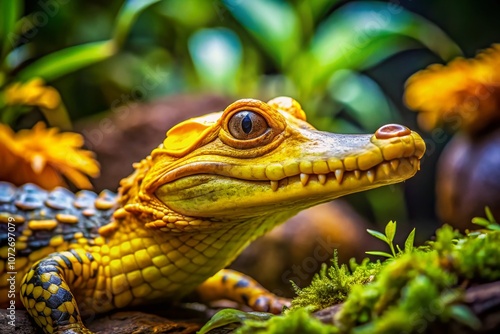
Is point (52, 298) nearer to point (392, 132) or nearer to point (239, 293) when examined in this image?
point (239, 293)

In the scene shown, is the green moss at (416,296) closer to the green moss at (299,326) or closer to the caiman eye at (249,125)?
the green moss at (299,326)

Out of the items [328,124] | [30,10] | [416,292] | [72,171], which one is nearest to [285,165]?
[416,292]

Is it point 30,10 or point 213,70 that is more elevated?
point 30,10

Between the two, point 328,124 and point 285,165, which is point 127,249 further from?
point 328,124

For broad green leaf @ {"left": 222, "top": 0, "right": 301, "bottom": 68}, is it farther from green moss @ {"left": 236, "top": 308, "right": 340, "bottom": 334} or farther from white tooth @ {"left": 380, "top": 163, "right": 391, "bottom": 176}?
green moss @ {"left": 236, "top": 308, "right": 340, "bottom": 334}

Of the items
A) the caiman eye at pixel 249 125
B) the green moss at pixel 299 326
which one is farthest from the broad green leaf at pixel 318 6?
the green moss at pixel 299 326

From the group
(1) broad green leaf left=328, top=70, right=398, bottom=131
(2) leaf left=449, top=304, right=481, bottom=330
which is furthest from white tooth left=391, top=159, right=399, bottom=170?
(1) broad green leaf left=328, top=70, right=398, bottom=131
